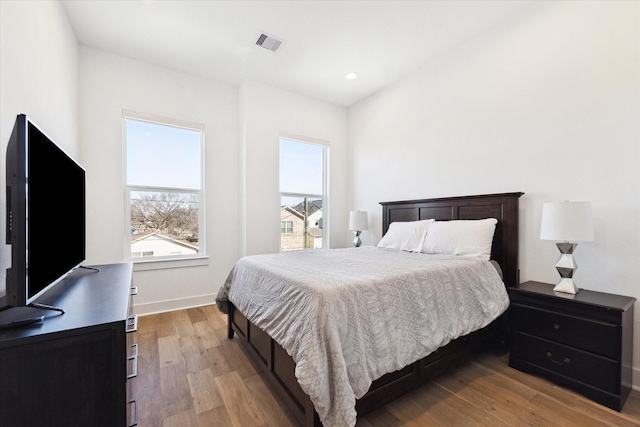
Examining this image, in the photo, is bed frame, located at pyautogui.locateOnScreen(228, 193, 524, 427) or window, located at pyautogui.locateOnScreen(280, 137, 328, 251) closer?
bed frame, located at pyautogui.locateOnScreen(228, 193, 524, 427)

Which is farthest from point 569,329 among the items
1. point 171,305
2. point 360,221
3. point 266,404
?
point 171,305

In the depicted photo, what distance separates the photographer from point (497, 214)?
2.63 meters

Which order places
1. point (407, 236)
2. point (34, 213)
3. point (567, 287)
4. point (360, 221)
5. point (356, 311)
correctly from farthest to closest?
point (360, 221) < point (407, 236) < point (567, 287) < point (356, 311) < point (34, 213)

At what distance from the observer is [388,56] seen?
323 centimetres

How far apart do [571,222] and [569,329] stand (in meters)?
→ 0.73

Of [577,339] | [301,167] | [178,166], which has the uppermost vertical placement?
[301,167]

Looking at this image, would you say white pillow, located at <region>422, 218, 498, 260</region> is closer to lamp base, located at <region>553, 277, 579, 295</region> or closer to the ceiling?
lamp base, located at <region>553, 277, 579, 295</region>

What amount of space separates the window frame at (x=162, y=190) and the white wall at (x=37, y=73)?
516 millimetres

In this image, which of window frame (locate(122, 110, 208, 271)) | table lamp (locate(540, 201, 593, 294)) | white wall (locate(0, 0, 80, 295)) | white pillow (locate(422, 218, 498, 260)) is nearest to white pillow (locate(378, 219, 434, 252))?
white pillow (locate(422, 218, 498, 260))

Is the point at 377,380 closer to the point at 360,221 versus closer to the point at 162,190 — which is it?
the point at 360,221

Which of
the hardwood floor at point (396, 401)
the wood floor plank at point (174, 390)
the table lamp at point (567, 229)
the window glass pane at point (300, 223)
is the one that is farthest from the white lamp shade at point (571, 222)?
the window glass pane at point (300, 223)

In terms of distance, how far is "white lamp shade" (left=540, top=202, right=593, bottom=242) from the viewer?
1896 millimetres

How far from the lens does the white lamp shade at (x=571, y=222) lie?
1.90m

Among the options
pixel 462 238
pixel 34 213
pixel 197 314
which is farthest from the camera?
pixel 197 314
